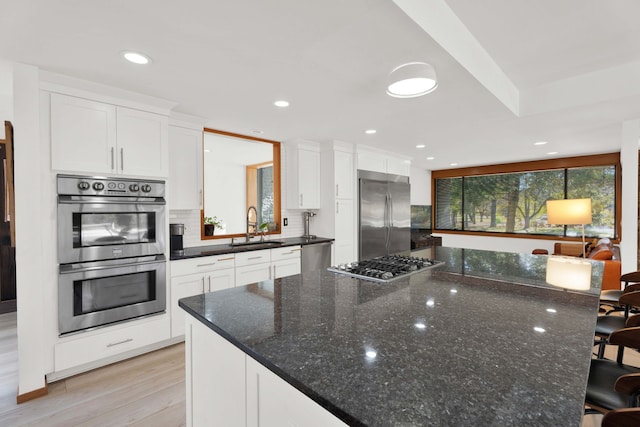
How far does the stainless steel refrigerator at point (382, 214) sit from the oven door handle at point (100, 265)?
9.24 ft

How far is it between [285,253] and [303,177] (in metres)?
1.17

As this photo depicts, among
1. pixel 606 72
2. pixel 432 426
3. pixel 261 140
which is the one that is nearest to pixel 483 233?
pixel 606 72

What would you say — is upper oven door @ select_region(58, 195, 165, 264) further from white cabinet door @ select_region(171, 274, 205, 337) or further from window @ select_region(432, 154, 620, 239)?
window @ select_region(432, 154, 620, 239)

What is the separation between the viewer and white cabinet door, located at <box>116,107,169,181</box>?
2559mm

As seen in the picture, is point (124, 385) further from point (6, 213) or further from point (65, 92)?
point (6, 213)

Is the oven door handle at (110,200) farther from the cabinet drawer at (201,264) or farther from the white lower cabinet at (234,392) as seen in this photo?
the white lower cabinet at (234,392)

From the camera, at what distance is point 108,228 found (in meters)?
2.52

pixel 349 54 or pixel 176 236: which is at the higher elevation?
pixel 349 54

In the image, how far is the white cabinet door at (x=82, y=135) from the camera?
226 centimetres

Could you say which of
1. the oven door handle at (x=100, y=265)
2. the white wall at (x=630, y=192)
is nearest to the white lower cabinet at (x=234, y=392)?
the oven door handle at (x=100, y=265)

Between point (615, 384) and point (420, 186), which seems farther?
point (420, 186)

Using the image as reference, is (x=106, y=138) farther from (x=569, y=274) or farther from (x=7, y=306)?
(x=569, y=274)

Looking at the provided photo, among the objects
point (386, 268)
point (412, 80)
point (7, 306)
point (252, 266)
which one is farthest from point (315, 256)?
point (7, 306)

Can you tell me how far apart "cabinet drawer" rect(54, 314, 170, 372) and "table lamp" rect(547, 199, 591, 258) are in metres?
4.68
